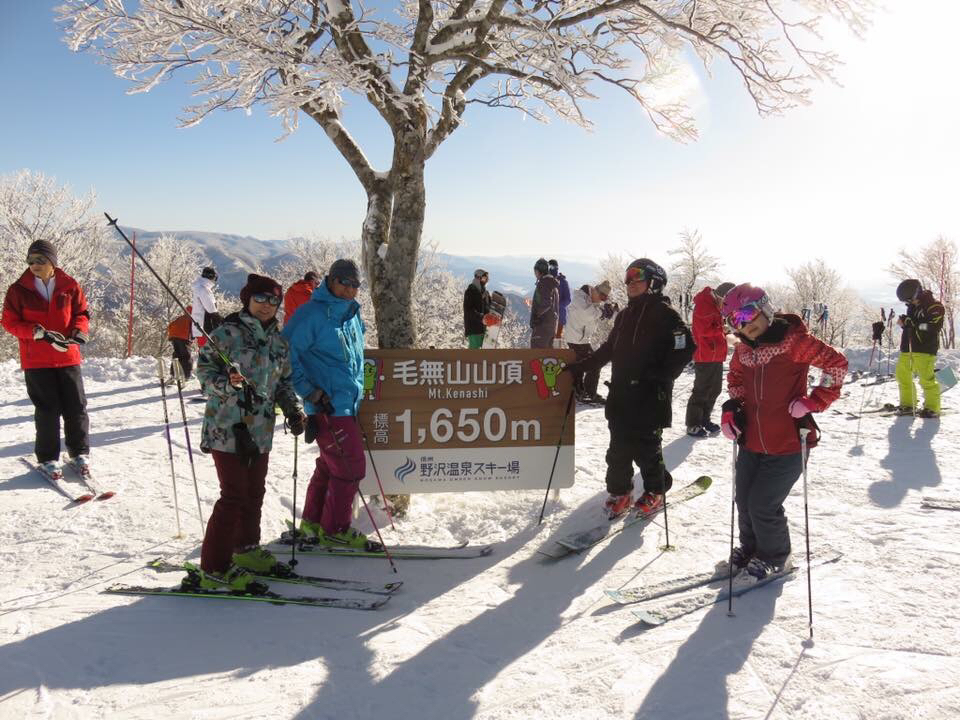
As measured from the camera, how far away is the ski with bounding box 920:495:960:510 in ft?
16.5

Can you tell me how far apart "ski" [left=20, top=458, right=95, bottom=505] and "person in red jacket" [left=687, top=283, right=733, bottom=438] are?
6.78 meters

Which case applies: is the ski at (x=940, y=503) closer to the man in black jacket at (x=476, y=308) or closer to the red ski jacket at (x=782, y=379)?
the red ski jacket at (x=782, y=379)

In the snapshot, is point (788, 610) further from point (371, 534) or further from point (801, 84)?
point (801, 84)

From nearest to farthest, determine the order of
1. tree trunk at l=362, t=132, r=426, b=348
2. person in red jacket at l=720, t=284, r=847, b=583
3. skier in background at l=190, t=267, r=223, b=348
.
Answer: person in red jacket at l=720, t=284, r=847, b=583 < tree trunk at l=362, t=132, r=426, b=348 < skier in background at l=190, t=267, r=223, b=348

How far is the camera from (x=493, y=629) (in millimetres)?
3424

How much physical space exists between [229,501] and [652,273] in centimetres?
353

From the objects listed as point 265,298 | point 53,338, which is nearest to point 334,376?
point 265,298

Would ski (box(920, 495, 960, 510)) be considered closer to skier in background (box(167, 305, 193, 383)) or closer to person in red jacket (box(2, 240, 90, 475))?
person in red jacket (box(2, 240, 90, 475))

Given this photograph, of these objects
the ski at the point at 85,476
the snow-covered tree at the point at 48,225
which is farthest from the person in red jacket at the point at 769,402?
the snow-covered tree at the point at 48,225

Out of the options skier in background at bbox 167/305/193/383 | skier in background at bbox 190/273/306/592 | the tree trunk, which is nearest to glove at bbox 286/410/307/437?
skier in background at bbox 190/273/306/592

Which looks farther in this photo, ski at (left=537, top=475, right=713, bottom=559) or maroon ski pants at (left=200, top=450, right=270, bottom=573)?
ski at (left=537, top=475, right=713, bottom=559)

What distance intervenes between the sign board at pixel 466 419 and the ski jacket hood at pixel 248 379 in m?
1.27

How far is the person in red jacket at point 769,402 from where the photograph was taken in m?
3.48

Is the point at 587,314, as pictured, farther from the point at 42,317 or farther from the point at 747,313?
the point at 42,317
